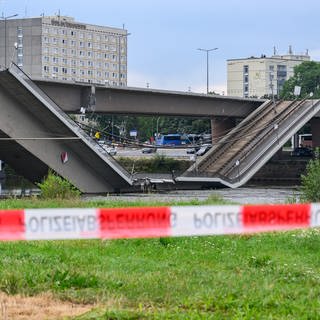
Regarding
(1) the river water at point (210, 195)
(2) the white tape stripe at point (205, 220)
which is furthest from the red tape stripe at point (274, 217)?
(1) the river water at point (210, 195)

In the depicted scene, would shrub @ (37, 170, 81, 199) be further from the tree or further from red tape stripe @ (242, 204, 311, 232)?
the tree

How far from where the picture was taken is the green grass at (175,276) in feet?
25.0

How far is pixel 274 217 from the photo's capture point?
8.78 meters

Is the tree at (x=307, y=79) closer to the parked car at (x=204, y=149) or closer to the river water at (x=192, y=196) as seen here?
the parked car at (x=204, y=149)

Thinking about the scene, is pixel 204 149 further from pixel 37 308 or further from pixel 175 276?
pixel 37 308

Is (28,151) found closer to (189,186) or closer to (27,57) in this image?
(189,186)

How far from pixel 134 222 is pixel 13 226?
1251 millimetres

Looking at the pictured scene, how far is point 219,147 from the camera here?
61.1 meters

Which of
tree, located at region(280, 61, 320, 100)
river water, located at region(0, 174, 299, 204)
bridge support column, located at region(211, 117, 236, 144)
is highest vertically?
tree, located at region(280, 61, 320, 100)

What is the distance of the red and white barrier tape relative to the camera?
26.2 ft

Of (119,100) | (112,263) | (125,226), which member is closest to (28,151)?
(119,100)

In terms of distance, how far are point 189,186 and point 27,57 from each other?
364 feet

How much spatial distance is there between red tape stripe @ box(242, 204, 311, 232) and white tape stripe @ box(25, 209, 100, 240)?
1693mm

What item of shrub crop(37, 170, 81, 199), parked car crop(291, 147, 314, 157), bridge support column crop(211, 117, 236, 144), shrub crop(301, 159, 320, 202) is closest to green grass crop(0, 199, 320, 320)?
shrub crop(301, 159, 320, 202)
